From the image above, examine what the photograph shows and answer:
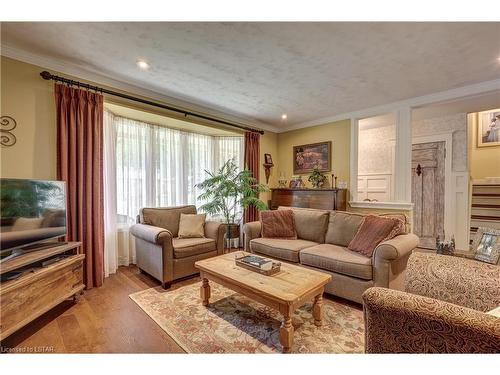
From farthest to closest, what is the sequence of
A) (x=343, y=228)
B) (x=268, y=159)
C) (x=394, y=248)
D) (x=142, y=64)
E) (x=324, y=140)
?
1. (x=268, y=159)
2. (x=324, y=140)
3. (x=343, y=228)
4. (x=142, y=64)
5. (x=394, y=248)

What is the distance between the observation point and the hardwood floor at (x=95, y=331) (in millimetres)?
1684

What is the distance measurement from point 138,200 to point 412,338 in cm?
373

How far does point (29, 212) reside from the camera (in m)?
2.00

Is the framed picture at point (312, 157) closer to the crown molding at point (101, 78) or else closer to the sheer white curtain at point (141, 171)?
the crown molding at point (101, 78)

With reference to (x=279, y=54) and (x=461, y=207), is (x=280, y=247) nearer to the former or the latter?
(x=279, y=54)

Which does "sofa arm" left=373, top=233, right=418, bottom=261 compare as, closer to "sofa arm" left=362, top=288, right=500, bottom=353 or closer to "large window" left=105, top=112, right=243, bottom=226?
"sofa arm" left=362, top=288, right=500, bottom=353

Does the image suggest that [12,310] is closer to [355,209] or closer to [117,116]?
[117,116]

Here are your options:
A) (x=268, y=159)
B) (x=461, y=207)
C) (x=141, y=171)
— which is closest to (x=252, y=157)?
(x=268, y=159)

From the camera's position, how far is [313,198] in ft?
14.3

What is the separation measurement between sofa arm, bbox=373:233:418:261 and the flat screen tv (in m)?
3.10

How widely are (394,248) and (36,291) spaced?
3068mm

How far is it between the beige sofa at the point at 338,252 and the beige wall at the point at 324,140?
1.41 meters
